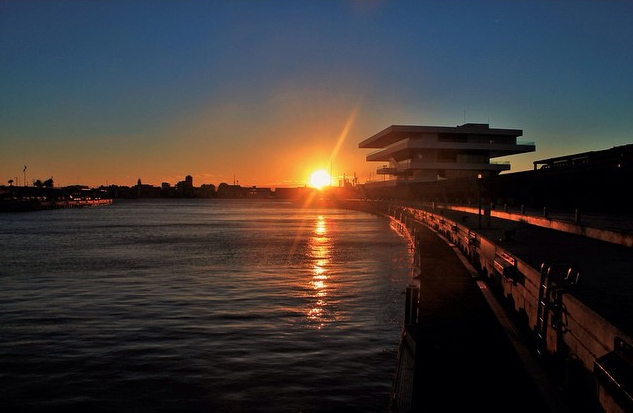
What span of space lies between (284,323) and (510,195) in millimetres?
49568

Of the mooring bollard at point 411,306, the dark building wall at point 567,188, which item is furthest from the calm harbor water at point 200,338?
the dark building wall at point 567,188

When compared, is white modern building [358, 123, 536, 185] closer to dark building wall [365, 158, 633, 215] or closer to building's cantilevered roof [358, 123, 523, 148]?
building's cantilevered roof [358, 123, 523, 148]

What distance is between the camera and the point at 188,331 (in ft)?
56.1

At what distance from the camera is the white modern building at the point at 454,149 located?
102 m

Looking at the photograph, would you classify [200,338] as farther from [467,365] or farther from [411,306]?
[467,365]

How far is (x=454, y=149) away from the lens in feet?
340

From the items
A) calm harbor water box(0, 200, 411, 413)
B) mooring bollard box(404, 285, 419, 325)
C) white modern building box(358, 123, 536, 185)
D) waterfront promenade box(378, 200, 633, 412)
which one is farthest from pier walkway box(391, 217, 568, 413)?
white modern building box(358, 123, 536, 185)

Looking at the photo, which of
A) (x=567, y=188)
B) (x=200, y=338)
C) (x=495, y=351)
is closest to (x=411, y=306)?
(x=495, y=351)

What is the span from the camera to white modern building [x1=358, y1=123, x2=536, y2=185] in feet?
335

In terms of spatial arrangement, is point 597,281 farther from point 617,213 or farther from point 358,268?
point 617,213

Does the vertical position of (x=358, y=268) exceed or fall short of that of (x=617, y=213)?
it falls short

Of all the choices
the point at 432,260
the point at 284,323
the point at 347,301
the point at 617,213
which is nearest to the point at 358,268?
the point at 432,260

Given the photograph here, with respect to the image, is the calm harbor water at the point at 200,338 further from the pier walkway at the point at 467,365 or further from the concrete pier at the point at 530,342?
the concrete pier at the point at 530,342

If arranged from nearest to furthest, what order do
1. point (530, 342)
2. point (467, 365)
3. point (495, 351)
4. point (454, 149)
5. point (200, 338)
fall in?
point (467, 365) → point (495, 351) → point (530, 342) → point (200, 338) → point (454, 149)
